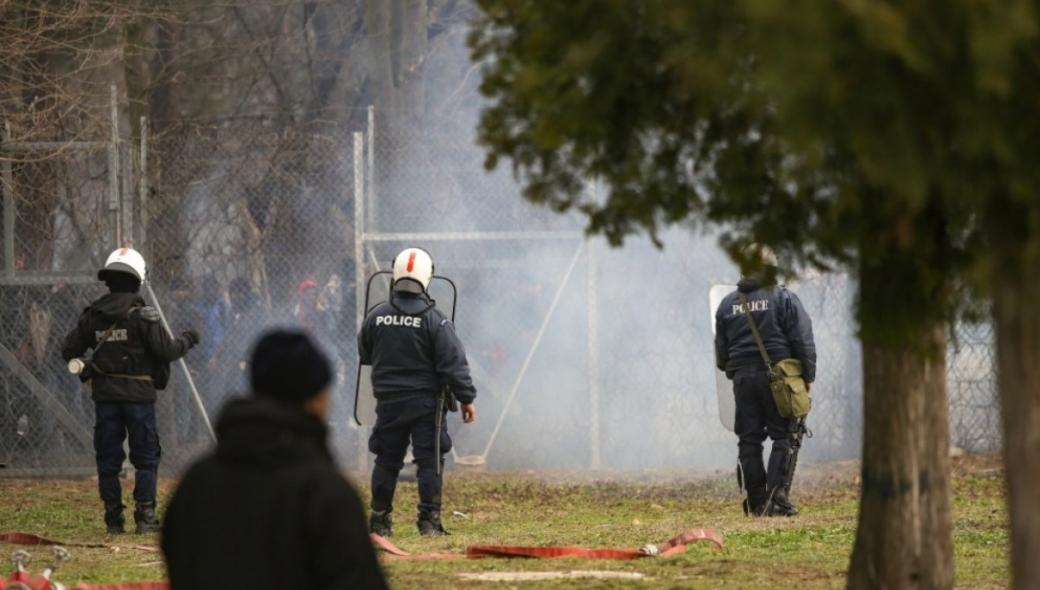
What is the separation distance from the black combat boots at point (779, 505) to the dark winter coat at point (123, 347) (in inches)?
166

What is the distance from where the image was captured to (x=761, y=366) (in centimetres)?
1284

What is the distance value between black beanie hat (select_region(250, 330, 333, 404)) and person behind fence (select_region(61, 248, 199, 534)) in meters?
7.92

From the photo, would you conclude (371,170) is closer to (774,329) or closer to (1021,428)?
(774,329)

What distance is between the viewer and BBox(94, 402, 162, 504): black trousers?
12078 mm

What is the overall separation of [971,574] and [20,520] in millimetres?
7446

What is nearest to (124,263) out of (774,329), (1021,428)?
(774,329)

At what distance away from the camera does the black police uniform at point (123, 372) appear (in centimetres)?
1197

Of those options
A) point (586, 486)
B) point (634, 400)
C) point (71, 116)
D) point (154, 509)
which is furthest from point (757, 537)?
point (71, 116)

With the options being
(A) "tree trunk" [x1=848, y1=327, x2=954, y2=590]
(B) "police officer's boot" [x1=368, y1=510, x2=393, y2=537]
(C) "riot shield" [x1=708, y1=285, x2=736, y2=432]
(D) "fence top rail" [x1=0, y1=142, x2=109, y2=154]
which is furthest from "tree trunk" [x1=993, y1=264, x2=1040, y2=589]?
(D) "fence top rail" [x1=0, y1=142, x2=109, y2=154]

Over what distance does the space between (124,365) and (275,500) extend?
27.0ft

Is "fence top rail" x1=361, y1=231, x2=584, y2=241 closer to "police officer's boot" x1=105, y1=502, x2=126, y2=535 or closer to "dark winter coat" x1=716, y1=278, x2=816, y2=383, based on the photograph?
"dark winter coat" x1=716, y1=278, x2=816, y2=383

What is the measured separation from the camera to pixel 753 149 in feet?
17.5

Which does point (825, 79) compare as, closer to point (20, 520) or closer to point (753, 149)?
point (753, 149)

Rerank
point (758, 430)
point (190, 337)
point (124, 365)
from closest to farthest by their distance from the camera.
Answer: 1. point (124, 365)
2. point (190, 337)
3. point (758, 430)
